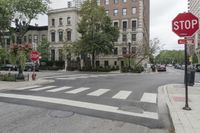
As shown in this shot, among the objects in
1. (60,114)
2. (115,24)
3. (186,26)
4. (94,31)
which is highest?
(115,24)

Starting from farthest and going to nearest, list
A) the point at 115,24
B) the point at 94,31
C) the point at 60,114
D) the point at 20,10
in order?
the point at 115,24 < the point at 94,31 < the point at 20,10 < the point at 60,114

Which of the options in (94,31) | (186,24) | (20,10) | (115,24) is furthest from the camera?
(115,24)

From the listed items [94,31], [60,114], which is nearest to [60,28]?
[94,31]

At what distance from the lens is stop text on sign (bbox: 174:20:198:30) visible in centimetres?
709

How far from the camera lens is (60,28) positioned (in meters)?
53.6

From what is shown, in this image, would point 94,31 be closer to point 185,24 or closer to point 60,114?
point 185,24

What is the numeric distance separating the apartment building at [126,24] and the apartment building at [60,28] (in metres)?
8.75

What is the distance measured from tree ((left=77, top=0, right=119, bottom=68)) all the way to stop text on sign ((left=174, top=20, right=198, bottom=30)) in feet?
104

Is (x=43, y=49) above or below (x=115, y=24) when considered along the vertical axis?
below

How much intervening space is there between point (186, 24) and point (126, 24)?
4552 centimetres

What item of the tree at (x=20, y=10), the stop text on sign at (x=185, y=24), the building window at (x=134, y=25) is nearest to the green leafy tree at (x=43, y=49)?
the tree at (x=20, y=10)

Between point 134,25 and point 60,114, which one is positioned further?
point 134,25

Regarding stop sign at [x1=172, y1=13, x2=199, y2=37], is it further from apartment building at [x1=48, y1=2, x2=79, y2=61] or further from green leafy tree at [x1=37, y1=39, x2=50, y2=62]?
apartment building at [x1=48, y1=2, x2=79, y2=61]

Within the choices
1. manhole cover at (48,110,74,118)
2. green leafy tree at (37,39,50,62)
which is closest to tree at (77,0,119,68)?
green leafy tree at (37,39,50,62)
